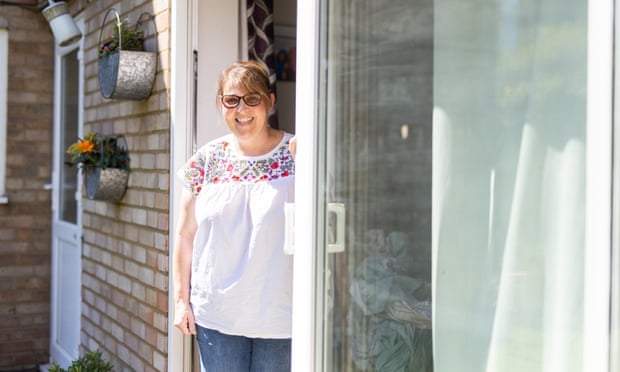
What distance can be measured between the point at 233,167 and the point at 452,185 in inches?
40.1

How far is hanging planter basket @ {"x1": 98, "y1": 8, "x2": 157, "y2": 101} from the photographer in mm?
3545

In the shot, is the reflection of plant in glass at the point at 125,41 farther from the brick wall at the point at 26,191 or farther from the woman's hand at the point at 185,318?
the brick wall at the point at 26,191

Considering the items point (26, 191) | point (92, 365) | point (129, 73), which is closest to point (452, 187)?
point (129, 73)

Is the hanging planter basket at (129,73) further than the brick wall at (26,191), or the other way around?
the brick wall at (26,191)

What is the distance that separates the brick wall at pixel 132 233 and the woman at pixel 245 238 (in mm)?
844

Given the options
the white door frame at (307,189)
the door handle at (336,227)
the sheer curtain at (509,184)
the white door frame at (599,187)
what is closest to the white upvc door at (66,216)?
the white door frame at (307,189)

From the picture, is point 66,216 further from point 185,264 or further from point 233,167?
point 233,167

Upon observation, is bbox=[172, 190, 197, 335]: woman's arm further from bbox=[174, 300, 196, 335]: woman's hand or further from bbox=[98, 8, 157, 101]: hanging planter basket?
bbox=[98, 8, 157, 101]: hanging planter basket

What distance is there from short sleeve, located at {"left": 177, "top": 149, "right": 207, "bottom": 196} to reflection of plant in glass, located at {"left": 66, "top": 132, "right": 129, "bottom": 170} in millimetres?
1212

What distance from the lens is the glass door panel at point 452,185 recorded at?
149cm

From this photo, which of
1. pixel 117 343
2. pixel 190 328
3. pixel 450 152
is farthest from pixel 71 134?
pixel 450 152

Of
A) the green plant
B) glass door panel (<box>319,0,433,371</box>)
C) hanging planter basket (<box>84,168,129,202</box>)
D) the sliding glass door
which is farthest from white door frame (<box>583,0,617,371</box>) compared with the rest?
the green plant

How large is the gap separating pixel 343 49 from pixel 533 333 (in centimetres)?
87

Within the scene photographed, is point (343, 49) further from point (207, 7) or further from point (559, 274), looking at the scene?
point (207, 7)
